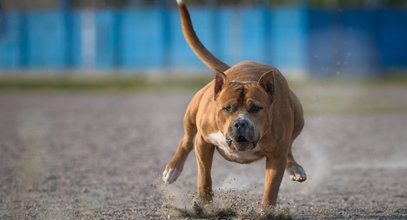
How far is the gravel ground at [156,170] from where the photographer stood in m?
6.37

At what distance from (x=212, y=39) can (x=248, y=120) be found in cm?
2219

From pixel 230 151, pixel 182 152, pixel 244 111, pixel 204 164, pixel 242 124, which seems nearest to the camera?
pixel 242 124

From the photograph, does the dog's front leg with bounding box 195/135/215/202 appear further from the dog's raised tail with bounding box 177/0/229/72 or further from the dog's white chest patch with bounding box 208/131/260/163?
the dog's raised tail with bounding box 177/0/229/72

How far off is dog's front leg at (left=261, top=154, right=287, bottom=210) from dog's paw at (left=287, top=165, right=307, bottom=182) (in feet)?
2.82

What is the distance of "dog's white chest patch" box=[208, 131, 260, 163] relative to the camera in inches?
219

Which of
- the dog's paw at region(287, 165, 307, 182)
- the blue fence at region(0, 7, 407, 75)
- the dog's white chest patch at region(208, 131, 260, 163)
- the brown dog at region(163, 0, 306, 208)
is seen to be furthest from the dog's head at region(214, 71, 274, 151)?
the blue fence at region(0, 7, 407, 75)

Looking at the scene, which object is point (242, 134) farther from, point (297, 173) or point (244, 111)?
point (297, 173)

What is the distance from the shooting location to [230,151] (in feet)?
18.5

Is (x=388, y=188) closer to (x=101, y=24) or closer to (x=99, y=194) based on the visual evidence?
(x=99, y=194)

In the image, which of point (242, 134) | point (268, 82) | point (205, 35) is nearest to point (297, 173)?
point (268, 82)

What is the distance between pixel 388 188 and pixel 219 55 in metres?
19.7

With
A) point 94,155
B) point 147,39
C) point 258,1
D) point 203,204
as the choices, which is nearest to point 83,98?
point 147,39

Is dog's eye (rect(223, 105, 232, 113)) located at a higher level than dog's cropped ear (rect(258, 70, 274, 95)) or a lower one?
lower

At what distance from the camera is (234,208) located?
593cm
